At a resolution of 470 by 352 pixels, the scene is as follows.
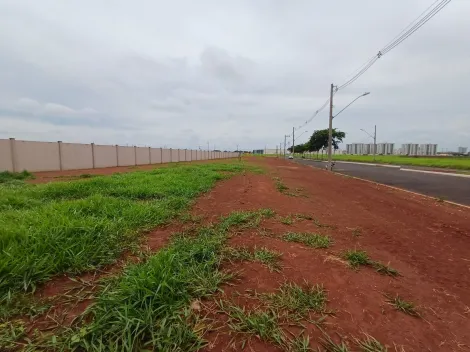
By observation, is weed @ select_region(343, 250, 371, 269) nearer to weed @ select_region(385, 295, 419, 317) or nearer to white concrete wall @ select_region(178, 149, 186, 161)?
weed @ select_region(385, 295, 419, 317)

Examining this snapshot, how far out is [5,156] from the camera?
16734mm

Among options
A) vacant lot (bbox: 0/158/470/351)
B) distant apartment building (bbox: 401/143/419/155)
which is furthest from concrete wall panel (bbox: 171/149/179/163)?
distant apartment building (bbox: 401/143/419/155)

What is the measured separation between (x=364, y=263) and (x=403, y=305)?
2.68 feet

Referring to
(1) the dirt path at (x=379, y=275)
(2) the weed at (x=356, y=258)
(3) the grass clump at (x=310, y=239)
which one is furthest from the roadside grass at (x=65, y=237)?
(2) the weed at (x=356, y=258)

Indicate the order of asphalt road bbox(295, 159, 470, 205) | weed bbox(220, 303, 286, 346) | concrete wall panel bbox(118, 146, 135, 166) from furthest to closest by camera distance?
concrete wall panel bbox(118, 146, 135, 166)
asphalt road bbox(295, 159, 470, 205)
weed bbox(220, 303, 286, 346)

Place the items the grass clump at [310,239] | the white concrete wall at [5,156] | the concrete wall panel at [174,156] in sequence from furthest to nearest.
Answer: the concrete wall panel at [174,156], the white concrete wall at [5,156], the grass clump at [310,239]

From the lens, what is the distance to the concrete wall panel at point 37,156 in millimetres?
17828

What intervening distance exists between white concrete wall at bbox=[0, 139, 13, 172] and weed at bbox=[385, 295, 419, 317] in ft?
69.7

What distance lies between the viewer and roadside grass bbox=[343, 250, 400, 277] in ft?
9.84

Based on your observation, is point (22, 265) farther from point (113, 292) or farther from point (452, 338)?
point (452, 338)

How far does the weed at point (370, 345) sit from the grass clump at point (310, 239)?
1.65m

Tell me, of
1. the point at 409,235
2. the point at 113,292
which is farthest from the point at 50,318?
the point at 409,235

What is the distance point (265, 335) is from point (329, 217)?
13.3ft

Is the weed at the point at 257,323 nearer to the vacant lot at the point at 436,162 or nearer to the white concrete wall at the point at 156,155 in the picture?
the white concrete wall at the point at 156,155
